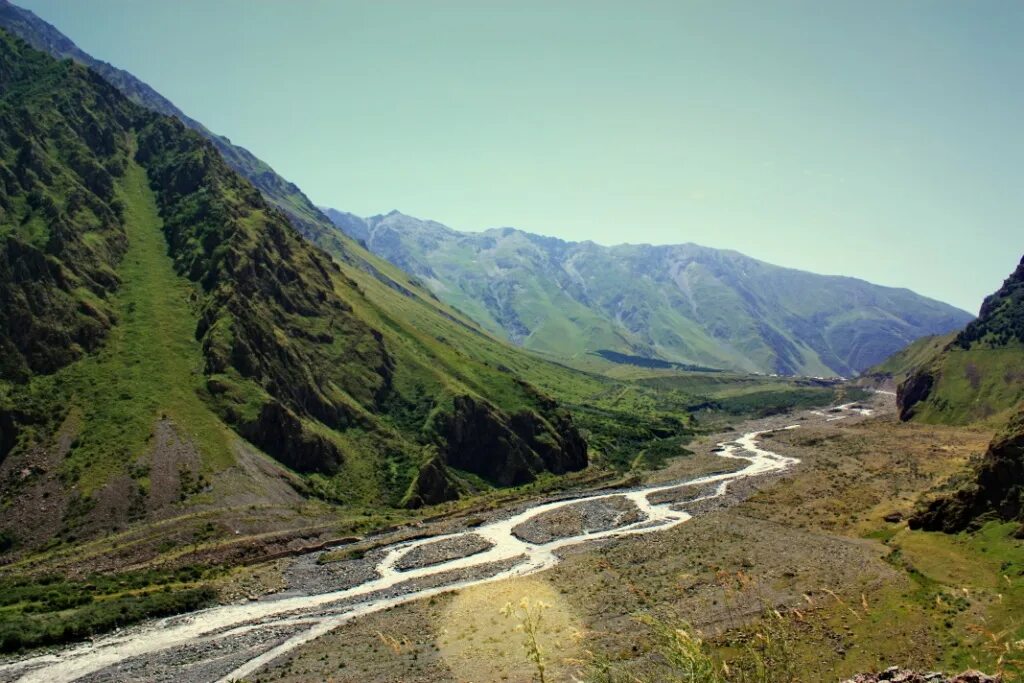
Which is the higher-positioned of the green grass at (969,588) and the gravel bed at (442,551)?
the green grass at (969,588)

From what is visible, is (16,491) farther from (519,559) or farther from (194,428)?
(519,559)

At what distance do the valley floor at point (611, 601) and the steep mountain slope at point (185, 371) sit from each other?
26600 millimetres

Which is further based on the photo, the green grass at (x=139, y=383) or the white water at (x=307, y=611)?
the green grass at (x=139, y=383)

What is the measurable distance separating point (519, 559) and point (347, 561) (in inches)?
946

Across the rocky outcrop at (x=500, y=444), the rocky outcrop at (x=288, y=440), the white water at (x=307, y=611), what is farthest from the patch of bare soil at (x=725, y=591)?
the rocky outcrop at (x=288, y=440)

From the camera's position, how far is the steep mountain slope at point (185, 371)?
10188 centimetres

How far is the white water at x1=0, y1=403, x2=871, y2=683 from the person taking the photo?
61.8 metres

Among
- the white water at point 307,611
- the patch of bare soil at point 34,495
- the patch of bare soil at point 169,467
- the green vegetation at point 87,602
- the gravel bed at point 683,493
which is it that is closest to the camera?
the white water at point 307,611

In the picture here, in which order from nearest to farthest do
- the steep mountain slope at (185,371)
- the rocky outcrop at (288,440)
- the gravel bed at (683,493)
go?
the steep mountain slope at (185,371) < the rocky outcrop at (288,440) < the gravel bed at (683,493)

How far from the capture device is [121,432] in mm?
106312

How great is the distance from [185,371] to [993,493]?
4886 inches

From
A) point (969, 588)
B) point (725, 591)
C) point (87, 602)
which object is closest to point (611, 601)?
point (725, 591)

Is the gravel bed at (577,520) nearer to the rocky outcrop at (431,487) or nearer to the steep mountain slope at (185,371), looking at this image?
the rocky outcrop at (431,487)

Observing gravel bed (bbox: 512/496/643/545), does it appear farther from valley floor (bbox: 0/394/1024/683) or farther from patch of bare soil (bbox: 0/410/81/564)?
patch of bare soil (bbox: 0/410/81/564)
